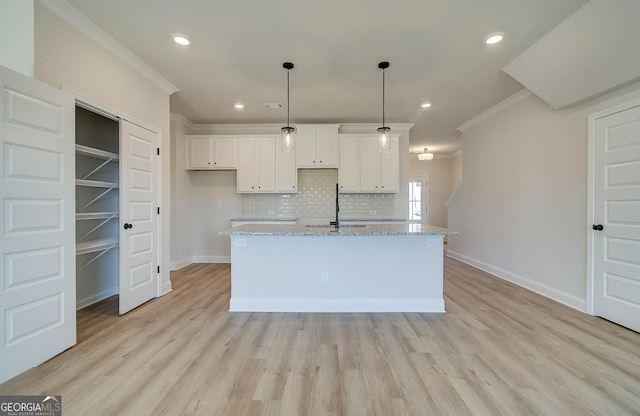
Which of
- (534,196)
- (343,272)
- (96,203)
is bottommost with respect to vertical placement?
(343,272)

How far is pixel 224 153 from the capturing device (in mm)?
4895

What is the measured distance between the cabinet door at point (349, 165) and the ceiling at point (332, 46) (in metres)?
0.74

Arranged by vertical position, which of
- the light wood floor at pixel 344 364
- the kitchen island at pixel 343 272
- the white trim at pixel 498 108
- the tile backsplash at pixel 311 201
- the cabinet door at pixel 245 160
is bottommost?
the light wood floor at pixel 344 364

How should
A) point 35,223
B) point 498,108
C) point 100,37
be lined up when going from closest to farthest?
point 35,223 < point 100,37 < point 498,108

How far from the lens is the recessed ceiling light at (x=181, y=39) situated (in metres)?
2.49

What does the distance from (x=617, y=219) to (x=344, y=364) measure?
2990 mm

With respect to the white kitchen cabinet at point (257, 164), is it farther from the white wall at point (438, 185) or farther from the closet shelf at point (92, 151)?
the white wall at point (438, 185)

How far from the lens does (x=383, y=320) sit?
264 cm

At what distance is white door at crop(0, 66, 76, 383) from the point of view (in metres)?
1.71

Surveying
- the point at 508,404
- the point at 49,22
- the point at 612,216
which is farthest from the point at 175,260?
the point at 612,216

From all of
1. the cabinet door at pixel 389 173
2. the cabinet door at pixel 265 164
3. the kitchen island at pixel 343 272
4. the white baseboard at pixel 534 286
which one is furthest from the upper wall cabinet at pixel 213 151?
the white baseboard at pixel 534 286

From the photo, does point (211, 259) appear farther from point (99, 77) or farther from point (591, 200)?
point (591, 200)

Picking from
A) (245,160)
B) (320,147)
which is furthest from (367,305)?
(245,160)

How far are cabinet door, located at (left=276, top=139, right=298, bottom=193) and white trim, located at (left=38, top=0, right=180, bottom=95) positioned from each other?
2.08 metres
